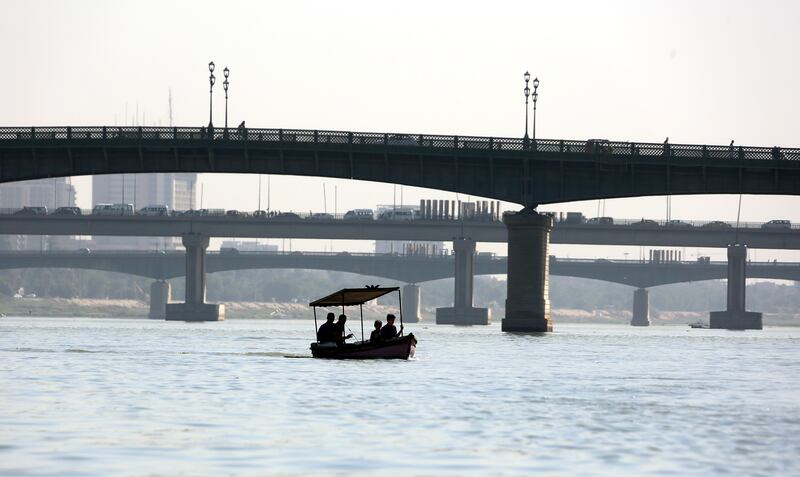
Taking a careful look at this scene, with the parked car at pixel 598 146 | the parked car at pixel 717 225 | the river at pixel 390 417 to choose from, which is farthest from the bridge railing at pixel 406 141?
the parked car at pixel 717 225

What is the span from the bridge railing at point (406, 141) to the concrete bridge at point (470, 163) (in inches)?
2.6

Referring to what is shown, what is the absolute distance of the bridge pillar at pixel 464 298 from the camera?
17075 centimetres

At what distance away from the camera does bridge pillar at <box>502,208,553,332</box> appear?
4313 inches

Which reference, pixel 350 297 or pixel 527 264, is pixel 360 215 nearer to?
pixel 527 264

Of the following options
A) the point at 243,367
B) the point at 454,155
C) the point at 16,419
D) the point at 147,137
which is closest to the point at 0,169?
the point at 147,137

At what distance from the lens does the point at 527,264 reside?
109875 millimetres

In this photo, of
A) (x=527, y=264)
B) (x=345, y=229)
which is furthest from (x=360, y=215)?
(x=527, y=264)

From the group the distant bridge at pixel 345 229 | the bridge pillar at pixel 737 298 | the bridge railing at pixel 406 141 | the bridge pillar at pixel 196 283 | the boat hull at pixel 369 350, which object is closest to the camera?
the boat hull at pixel 369 350

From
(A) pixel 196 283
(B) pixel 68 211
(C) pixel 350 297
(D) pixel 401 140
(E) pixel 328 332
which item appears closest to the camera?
(C) pixel 350 297

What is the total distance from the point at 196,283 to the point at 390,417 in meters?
135

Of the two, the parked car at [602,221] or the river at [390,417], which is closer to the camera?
the river at [390,417]

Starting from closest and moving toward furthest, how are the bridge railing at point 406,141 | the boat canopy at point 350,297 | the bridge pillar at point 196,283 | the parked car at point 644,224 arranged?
the boat canopy at point 350,297 → the bridge railing at point 406,141 → the parked car at point 644,224 → the bridge pillar at point 196,283

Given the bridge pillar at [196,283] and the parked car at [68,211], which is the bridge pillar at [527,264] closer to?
the bridge pillar at [196,283]

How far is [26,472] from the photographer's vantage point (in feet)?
92.1
